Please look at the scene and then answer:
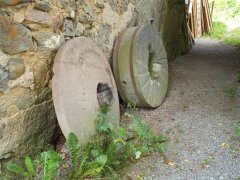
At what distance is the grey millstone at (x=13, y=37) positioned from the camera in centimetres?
187

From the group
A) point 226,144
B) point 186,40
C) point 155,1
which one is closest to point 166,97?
point 226,144

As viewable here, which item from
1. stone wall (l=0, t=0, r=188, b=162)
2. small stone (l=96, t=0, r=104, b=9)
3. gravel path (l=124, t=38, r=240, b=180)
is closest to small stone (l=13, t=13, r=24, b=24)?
stone wall (l=0, t=0, r=188, b=162)

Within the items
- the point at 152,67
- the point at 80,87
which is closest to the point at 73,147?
the point at 80,87

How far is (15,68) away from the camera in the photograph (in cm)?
A: 197

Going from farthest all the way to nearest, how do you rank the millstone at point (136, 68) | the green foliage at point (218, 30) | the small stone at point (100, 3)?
the green foliage at point (218, 30) < the millstone at point (136, 68) < the small stone at point (100, 3)

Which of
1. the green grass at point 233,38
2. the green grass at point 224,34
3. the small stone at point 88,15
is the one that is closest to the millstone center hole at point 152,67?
the small stone at point 88,15

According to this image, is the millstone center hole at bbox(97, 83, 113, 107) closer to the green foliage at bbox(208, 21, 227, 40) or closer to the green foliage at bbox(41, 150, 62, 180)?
the green foliage at bbox(41, 150, 62, 180)

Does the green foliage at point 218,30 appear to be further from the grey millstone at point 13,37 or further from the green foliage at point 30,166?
the green foliage at point 30,166

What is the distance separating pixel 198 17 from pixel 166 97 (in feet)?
15.8

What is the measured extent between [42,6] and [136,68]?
1087 millimetres

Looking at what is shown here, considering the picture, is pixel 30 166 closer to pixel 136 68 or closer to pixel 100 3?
pixel 136 68

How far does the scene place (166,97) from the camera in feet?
11.3

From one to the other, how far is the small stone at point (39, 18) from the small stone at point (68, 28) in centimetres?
19

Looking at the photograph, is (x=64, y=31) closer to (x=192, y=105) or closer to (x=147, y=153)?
(x=147, y=153)
